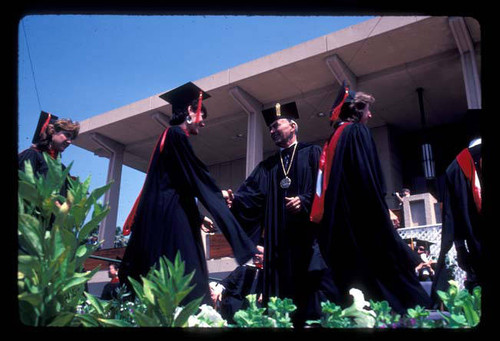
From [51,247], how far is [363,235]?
2267 mm

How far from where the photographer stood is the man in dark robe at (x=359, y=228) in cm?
304

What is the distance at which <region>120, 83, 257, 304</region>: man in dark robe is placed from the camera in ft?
9.35

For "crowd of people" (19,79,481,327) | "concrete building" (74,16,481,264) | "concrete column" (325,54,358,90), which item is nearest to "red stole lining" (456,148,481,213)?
"crowd of people" (19,79,481,327)

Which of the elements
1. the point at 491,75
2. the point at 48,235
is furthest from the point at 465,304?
the point at 48,235

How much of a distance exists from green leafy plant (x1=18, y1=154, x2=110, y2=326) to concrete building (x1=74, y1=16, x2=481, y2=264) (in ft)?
28.5

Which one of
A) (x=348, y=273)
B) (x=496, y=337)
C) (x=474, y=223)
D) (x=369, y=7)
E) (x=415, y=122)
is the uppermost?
(x=415, y=122)

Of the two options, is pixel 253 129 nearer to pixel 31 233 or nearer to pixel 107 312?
pixel 107 312

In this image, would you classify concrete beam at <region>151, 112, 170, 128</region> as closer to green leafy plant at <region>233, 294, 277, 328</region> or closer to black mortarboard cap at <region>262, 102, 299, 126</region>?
black mortarboard cap at <region>262, 102, 299, 126</region>

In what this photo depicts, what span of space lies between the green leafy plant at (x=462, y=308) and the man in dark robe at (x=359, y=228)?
4.02ft

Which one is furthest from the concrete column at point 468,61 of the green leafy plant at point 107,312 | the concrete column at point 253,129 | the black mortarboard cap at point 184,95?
the green leafy plant at point 107,312

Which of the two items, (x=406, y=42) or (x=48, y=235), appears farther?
(x=406, y=42)

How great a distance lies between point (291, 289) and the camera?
3617mm

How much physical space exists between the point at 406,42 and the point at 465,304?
9.77 m

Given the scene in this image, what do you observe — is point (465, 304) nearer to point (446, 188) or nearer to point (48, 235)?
point (48, 235)
